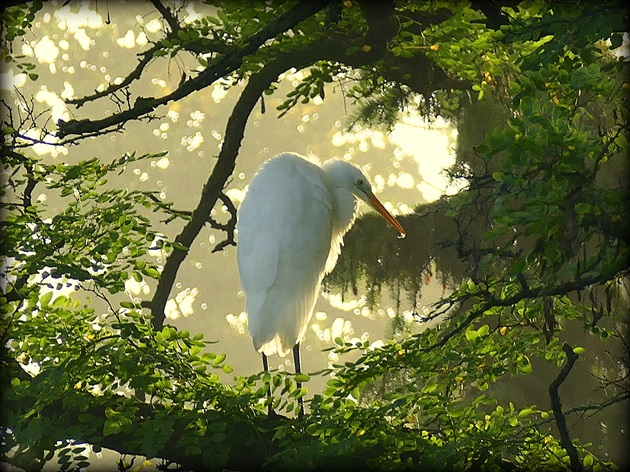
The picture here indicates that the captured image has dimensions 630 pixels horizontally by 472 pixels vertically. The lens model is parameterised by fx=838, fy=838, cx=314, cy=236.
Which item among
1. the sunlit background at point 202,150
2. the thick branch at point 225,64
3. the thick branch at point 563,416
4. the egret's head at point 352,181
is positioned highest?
the sunlit background at point 202,150

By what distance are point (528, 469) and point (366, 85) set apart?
5.85 ft

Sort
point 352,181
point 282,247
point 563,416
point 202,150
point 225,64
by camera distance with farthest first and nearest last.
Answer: point 202,150 → point 352,181 → point 282,247 → point 225,64 → point 563,416

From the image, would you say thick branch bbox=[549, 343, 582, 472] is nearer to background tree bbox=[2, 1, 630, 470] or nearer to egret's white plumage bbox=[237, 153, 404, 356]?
background tree bbox=[2, 1, 630, 470]

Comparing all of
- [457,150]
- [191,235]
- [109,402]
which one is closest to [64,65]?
[457,150]

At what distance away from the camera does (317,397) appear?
174cm

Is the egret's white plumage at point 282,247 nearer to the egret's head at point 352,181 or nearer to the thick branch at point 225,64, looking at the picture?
the egret's head at point 352,181

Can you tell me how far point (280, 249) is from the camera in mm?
2604

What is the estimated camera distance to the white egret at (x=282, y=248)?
2.58m

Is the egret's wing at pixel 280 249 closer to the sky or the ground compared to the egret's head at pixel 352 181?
closer to the ground

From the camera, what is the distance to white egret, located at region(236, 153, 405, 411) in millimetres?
2576

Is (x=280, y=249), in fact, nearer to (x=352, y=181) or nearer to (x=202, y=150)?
(x=352, y=181)

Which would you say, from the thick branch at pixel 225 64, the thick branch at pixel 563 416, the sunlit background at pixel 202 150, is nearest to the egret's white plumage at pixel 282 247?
the thick branch at pixel 225 64

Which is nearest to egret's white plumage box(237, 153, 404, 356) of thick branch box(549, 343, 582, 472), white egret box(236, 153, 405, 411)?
white egret box(236, 153, 405, 411)

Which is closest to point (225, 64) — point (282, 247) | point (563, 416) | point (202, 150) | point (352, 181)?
point (282, 247)
